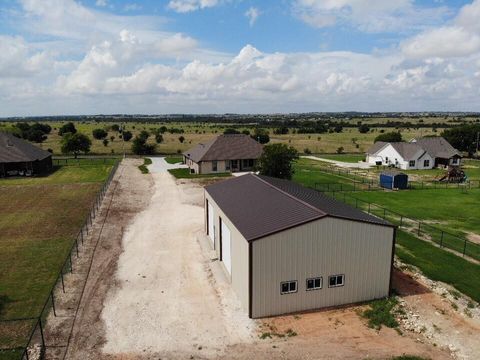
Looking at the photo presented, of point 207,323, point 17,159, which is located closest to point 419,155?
point 207,323

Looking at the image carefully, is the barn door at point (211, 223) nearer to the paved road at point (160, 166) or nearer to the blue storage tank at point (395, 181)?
the blue storage tank at point (395, 181)

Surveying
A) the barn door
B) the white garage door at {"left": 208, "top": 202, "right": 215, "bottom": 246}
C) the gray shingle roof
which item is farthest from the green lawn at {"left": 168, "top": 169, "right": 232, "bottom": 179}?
the gray shingle roof

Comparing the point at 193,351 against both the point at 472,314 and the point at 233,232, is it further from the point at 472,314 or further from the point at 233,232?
the point at 472,314

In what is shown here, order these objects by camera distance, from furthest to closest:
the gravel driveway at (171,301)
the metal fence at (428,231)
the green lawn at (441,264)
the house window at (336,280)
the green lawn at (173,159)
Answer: the green lawn at (173,159)
the metal fence at (428,231)
the green lawn at (441,264)
the house window at (336,280)
the gravel driveway at (171,301)

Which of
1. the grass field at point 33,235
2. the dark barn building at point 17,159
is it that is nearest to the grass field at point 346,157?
the grass field at point 33,235

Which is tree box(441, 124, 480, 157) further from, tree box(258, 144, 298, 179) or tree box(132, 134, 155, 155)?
tree box(132, 134, 155, 155)

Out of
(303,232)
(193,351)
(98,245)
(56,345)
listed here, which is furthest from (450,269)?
(98,245)
